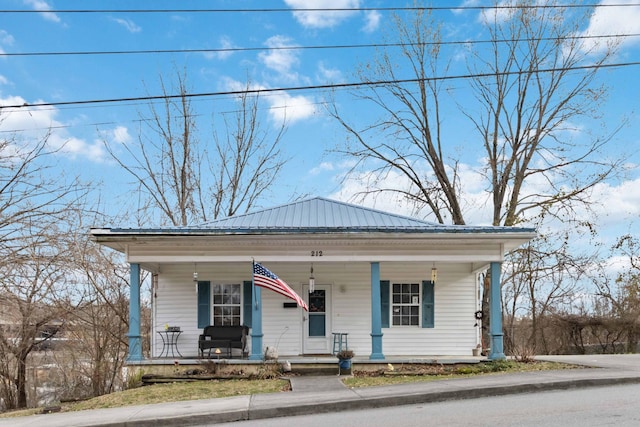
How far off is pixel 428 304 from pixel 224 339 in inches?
223

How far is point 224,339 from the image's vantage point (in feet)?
51.4

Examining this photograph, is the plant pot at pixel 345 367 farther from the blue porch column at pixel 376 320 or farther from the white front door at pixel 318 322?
the white front door at pixel 318 322

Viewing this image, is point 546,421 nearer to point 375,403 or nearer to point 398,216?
point 375,403

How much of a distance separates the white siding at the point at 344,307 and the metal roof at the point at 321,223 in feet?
4.17

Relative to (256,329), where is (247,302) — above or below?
above

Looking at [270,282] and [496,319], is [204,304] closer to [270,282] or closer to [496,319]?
[270,282]

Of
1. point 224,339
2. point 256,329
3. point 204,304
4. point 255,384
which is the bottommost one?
point 255,384

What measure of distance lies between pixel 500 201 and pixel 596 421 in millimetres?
19050

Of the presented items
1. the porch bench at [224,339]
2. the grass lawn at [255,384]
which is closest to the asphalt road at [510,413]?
the grass lawn at [255,384]

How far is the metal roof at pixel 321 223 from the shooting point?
1472cm

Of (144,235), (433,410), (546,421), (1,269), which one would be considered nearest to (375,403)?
(433,410)

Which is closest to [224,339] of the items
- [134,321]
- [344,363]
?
[134,321]

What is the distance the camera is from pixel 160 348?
55.2ft

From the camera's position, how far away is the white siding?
55.4 feet
